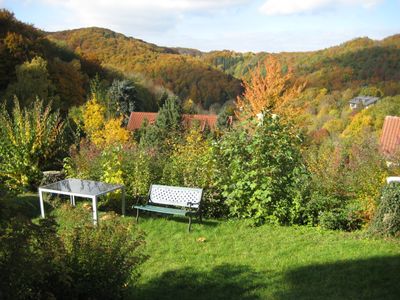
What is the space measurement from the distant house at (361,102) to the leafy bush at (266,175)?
4827 cm

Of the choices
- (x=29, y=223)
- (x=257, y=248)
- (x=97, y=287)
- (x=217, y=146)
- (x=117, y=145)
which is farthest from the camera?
(x=117, y=145)

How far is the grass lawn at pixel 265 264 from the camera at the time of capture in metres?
4.64

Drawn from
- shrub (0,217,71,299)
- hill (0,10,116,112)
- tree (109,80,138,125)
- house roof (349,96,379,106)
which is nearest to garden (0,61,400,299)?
shrub (0,217,71,299)

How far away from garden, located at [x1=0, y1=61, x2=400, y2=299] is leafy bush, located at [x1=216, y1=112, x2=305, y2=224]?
2 cm

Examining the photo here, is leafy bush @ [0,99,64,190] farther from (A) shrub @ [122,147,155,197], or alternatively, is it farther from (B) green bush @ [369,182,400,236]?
(B) green bush @ [369,182,400,236]

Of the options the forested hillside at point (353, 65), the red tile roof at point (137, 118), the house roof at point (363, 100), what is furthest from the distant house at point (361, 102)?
the red tile roof at point (137, 118)

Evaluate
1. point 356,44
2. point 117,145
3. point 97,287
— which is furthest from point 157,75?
point 97,287

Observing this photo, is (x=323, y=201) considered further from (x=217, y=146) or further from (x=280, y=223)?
(x=217, y=146)

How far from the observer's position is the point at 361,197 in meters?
7.28

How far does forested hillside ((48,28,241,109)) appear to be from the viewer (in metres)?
78.1

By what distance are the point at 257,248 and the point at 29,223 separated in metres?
3.75

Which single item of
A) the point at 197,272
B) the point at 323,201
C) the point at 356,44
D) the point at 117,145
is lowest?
the point at 197,272

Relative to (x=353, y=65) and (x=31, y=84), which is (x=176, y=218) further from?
(x=353, y=65)

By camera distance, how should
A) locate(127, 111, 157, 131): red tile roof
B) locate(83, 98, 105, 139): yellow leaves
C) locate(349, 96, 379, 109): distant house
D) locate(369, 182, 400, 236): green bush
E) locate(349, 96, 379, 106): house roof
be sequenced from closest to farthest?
locate(369, 182, 400, 236): green bush → locate(83, 98, 105, 139): yellow leaves → locate(127, 111, 157, 131): red tile roof → locate(349, 96, 379, 109): distant house → locate(349, 96, 379, 106): house roof
